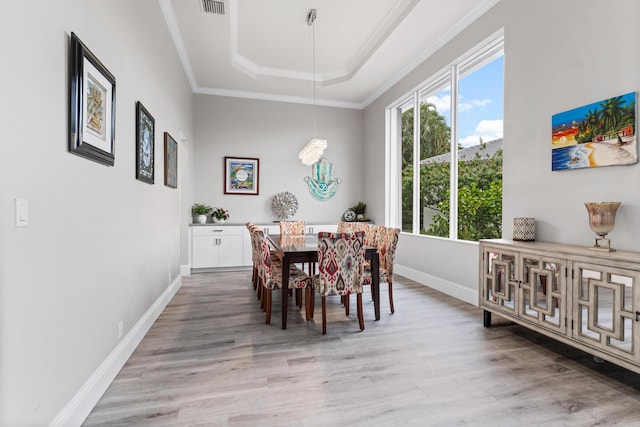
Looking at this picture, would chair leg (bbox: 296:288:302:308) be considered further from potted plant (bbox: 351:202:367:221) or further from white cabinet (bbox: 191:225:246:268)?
potted plant (bbox: 351:202:367:221)

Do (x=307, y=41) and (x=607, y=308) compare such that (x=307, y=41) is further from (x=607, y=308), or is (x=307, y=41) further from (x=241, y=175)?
(x=607, y=308)

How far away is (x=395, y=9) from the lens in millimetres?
3559

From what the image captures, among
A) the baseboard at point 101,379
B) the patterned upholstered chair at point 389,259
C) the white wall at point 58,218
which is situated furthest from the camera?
the patterned upholstered chair at point 389,259

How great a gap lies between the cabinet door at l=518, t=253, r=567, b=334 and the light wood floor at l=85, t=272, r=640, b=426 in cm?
27

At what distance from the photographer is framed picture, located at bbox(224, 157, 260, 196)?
19.1ft

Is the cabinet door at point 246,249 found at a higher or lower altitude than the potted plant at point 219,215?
lower

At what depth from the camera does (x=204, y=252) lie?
5.28m

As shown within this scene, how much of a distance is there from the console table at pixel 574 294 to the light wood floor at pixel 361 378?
240mm

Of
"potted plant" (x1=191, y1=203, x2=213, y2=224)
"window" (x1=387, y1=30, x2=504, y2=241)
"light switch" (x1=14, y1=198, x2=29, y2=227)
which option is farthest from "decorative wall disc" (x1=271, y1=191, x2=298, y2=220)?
"light switch" (x1=14, y1=198, x2=29, y2=227)

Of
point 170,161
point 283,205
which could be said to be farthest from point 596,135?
point 283,205

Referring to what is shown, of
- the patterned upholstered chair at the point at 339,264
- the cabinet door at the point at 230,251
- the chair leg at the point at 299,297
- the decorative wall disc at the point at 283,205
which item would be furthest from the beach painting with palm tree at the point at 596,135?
the cabinet door at the point at 230,251

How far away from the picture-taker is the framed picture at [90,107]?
1.54 meters

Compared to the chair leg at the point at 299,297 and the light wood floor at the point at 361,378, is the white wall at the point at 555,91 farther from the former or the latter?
the chair leg at the point at 299,297

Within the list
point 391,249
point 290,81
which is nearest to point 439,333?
point 391,249
